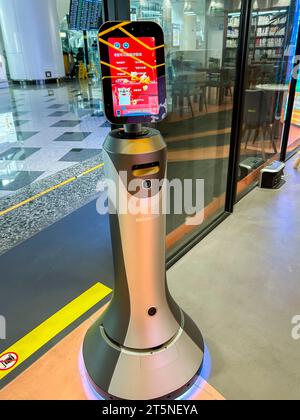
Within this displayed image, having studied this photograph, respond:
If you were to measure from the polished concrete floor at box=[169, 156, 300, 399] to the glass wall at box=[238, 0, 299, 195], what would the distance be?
2.41 feet

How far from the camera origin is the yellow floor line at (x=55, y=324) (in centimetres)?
156

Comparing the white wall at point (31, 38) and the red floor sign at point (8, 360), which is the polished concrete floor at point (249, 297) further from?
the white wall at point (31, 38)

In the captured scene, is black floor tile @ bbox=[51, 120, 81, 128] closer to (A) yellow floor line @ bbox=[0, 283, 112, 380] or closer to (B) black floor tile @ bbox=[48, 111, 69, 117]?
(B) black floor tile @ bbox=[48, 111, 69, 117]

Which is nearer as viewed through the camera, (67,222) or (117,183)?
(117,183)

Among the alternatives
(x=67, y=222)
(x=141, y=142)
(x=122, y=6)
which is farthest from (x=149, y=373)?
(x=67, y=222)

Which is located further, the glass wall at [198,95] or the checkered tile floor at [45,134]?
the checkered tile floor at [45,134]

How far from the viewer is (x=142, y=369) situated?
4.33ft

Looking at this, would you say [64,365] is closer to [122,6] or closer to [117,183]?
[117,183]

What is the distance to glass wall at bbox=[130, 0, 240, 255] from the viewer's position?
6.77ft


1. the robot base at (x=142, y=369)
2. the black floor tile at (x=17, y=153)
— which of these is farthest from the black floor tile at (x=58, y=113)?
the robot base at (x=142, y=369)

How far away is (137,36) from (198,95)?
6.23 ft

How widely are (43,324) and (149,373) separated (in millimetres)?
669

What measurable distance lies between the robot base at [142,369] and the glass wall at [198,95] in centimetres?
96

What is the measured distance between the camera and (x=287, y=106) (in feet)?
12.4
